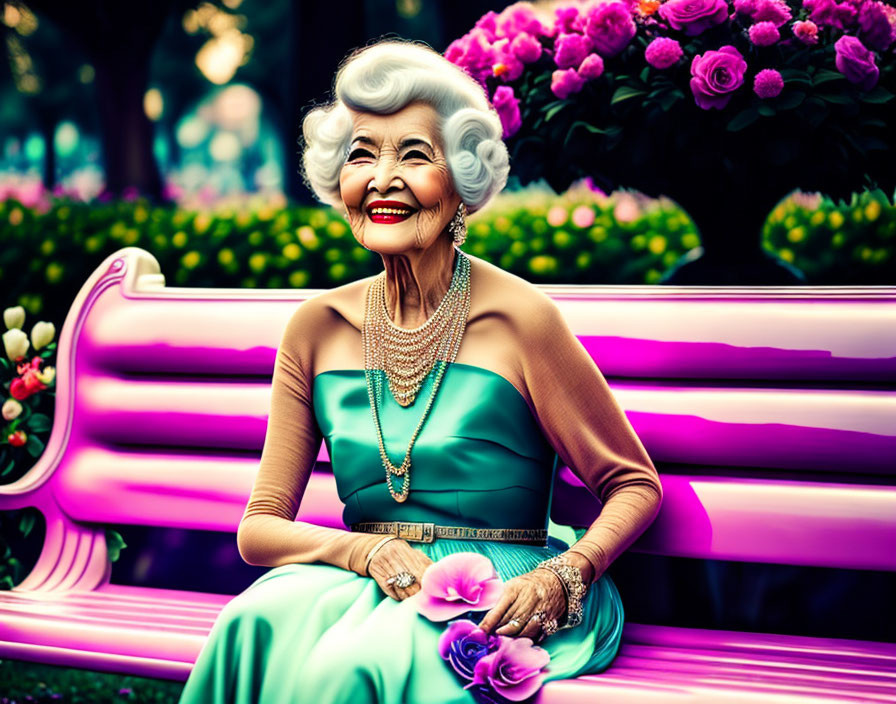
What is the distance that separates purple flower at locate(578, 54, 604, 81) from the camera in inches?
119

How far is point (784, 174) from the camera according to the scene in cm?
301

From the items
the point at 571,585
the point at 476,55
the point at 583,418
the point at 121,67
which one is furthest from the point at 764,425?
the point at 121,67

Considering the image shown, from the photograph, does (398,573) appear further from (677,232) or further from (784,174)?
(677,232)

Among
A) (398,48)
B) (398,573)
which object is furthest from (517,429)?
(398,48)

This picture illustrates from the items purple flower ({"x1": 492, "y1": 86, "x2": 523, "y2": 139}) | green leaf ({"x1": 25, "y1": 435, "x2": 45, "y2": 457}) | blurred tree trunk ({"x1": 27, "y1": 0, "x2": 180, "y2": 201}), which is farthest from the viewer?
blurred tree trunk ({"x1": 27, "y1": 0, "x2": 180, "y2": 201})

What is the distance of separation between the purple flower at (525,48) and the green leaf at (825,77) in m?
0.88

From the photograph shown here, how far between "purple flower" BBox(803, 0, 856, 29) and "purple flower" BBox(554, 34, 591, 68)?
66cm

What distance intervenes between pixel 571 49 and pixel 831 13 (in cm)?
77

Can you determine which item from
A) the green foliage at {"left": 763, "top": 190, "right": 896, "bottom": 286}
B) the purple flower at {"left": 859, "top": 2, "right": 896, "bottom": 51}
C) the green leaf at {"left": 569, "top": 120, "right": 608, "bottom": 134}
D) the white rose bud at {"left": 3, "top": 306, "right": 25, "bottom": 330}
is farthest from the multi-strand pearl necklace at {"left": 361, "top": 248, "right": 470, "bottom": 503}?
the green foliage at {"left": 763, "top": 190, "right": 896, "bottom": 286}

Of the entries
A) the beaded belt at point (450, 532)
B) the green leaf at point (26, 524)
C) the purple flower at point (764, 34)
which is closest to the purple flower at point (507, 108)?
the purple flower at point (764, 34)

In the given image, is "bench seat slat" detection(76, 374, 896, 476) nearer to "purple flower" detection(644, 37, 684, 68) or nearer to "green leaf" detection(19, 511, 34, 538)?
"purple flower" detection(644, 37, 684, 68)

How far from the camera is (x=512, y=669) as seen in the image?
191cm

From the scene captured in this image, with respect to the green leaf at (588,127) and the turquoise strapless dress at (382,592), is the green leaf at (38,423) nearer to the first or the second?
the turquoise strapless dress at (382,592)

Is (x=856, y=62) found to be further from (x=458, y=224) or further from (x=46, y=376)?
(x=46, y=376)
